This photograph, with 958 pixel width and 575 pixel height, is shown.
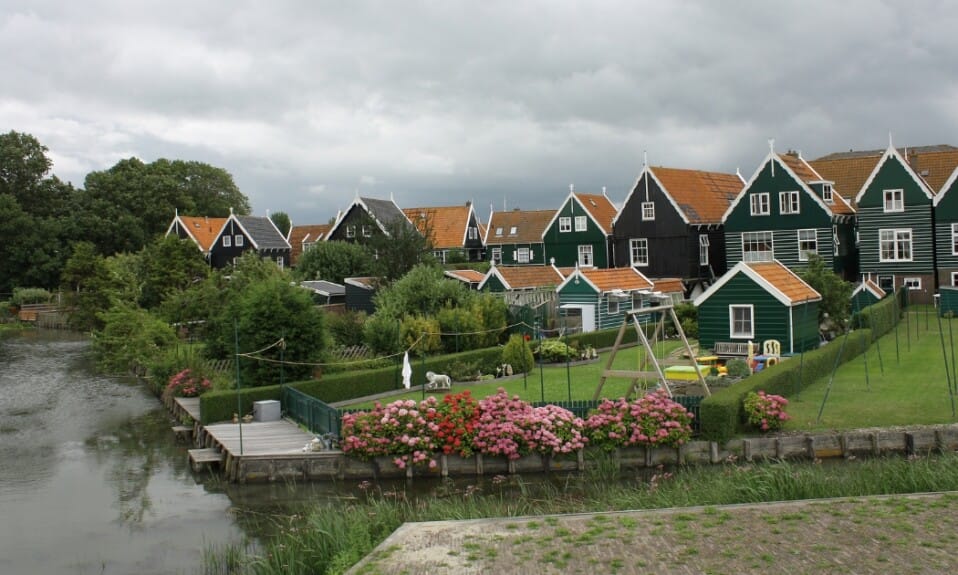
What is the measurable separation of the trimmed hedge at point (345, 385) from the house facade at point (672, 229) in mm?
22205

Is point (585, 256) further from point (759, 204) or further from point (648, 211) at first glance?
point (759, 204)

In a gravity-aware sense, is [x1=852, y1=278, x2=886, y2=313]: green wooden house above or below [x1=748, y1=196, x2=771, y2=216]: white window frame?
below

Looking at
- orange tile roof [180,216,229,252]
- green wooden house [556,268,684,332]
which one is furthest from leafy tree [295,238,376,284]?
orange tile roof [180,216,229,252]

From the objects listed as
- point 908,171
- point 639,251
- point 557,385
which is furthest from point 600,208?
point 557,385

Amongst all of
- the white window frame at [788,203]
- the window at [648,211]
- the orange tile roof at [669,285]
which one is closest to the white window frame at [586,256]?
the window at [648,211]

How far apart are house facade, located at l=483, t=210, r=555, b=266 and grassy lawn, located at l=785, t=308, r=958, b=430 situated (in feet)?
116

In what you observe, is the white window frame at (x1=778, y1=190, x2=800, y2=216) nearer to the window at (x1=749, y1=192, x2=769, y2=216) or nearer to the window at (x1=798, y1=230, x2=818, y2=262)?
the window at (x1=749, y1=192, x2=769, y2=216)

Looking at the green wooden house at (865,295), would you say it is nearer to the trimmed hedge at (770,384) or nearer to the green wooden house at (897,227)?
the green wooden house at (897,227)

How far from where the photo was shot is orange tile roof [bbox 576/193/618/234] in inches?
2217

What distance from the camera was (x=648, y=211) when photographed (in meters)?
51.6

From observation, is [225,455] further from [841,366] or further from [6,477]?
[841,366]

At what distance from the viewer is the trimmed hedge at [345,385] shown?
2488cm

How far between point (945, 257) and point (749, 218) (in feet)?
31.3

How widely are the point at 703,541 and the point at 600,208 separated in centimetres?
4772
